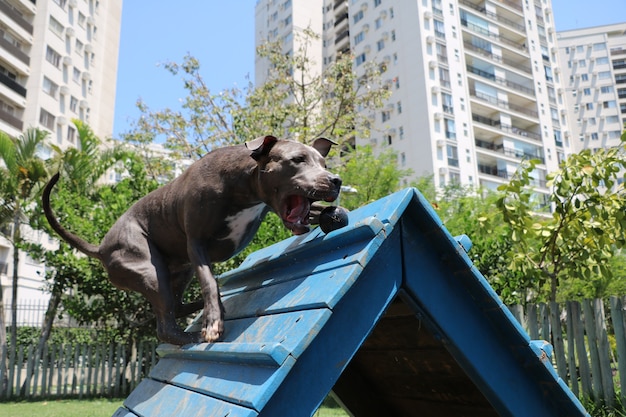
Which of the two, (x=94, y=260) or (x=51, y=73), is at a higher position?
(x=51, y=73)

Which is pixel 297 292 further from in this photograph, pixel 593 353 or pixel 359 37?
pixel 359 37

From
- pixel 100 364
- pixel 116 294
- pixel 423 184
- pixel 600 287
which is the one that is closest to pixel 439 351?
pixel 116 294

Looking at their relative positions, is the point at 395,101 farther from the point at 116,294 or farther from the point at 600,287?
the point at 116,294

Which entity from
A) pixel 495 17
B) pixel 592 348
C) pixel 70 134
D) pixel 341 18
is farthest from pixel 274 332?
pixel 341 18

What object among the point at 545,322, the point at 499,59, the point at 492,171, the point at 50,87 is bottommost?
the point at 545,322

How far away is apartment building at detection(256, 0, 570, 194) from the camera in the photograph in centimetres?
3959

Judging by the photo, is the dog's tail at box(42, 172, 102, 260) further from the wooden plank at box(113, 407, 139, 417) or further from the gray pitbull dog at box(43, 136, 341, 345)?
the wooden plank at box(113, 407, 139, 417)

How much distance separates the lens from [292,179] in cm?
223

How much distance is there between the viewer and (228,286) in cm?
313

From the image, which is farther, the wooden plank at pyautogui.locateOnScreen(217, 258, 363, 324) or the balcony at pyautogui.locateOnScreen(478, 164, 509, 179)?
the balcony at pyautogui.locateOnScreen(478, 164, 509, 179)

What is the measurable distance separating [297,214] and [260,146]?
335 millimetres

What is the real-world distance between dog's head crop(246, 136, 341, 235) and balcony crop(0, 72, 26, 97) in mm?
34577

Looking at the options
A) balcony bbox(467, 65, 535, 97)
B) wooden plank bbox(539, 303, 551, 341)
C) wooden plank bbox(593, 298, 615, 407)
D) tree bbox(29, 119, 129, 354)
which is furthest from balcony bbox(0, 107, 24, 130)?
balcony bbox(467, 65, 535, 97)

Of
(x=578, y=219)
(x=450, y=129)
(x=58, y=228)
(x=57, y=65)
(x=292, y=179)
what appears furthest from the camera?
(x=450, y=129)
